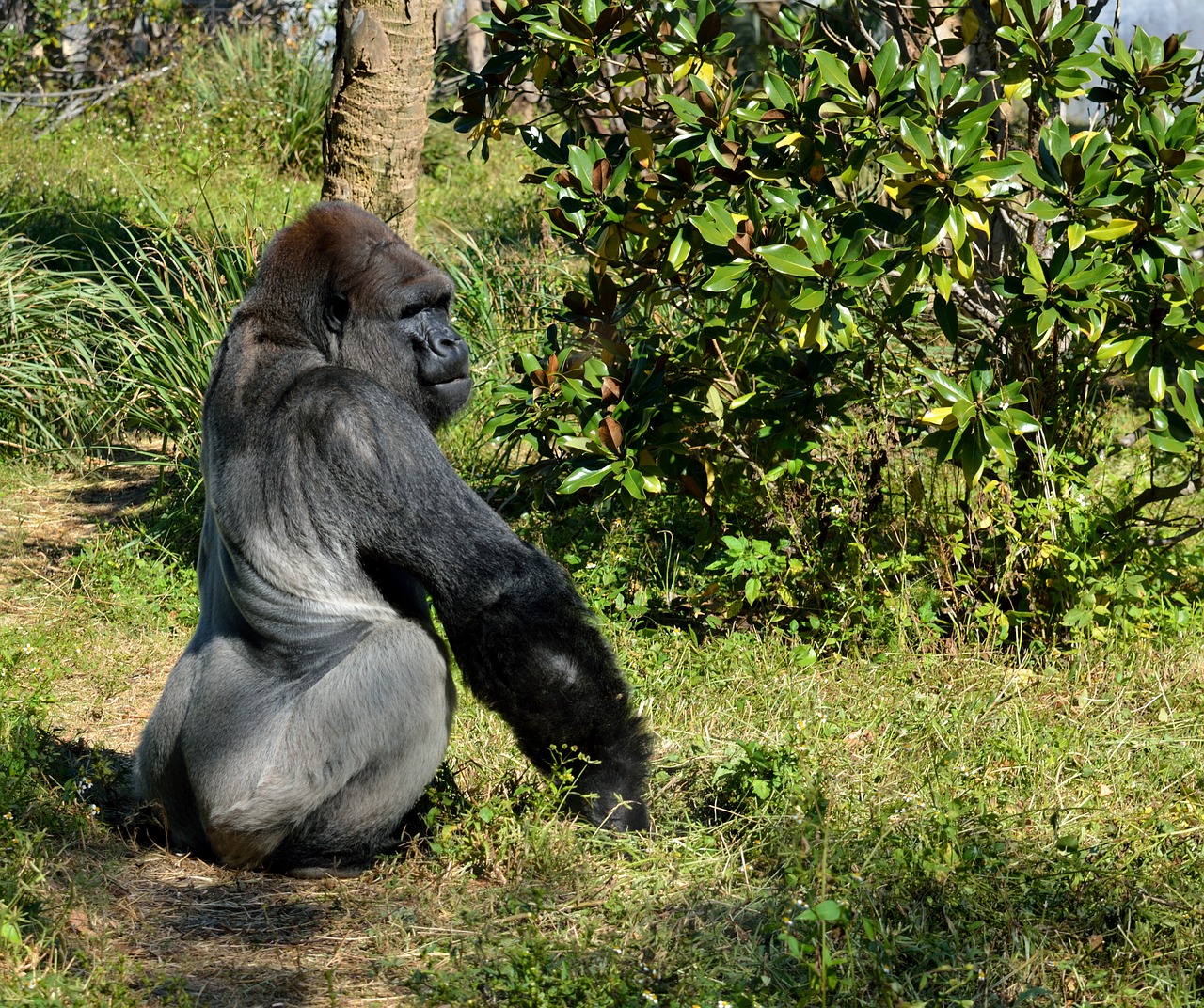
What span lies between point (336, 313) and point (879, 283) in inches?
98.8

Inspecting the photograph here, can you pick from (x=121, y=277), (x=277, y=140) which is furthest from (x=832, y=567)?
(x=277, y=140)

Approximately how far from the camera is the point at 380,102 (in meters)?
5.70

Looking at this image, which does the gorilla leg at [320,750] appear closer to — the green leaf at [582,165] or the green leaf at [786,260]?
the green leaf at [786,260]

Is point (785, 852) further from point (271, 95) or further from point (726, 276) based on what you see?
point (271, 95)

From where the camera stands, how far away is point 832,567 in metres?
4.80

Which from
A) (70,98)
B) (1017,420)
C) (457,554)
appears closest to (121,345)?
(457,554)

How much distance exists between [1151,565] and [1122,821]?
1630 millimetres

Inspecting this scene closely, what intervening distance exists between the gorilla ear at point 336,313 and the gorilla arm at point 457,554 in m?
0.34

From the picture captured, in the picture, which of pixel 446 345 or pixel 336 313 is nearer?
pixel 336 313

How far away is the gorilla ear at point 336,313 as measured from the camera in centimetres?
337

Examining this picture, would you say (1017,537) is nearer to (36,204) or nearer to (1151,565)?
(1151,565)

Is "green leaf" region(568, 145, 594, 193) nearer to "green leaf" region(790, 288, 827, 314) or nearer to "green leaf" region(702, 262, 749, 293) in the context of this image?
"green leaf" region(702, 262, 749, 293)

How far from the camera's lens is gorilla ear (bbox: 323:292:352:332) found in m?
3.37

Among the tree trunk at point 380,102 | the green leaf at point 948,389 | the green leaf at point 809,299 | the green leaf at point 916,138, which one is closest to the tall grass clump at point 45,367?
the tree trunk at point 380,102
